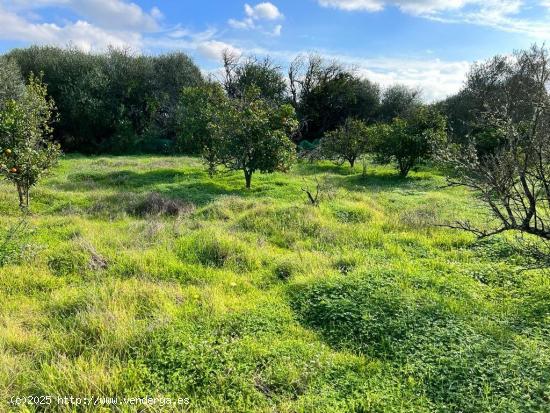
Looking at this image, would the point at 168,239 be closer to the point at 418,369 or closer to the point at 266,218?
the point at 266,218

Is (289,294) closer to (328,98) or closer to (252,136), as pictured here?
(252,136)

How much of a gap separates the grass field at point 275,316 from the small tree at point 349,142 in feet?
47.6

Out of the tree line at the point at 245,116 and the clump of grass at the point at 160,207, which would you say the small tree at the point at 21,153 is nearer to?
the tree line at the point at 245,116

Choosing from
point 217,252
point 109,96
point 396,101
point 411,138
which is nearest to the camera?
point 217,252

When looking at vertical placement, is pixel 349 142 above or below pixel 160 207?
above

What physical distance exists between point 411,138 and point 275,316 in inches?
654

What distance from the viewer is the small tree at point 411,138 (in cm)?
2008

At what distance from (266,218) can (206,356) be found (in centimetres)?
606

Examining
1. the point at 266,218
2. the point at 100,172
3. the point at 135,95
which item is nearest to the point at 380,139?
the point at 266,218

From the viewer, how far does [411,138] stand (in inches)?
785

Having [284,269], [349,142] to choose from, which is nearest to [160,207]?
[284,269]

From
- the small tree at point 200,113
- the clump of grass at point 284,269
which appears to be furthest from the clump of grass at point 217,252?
Result: the small tree at point 200,113

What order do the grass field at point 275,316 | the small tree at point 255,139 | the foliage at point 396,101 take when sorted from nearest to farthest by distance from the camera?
the grass field at point 275,316 → the small tree at point 255,139 → the foliage at point 396,101

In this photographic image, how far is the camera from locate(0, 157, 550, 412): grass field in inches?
162
